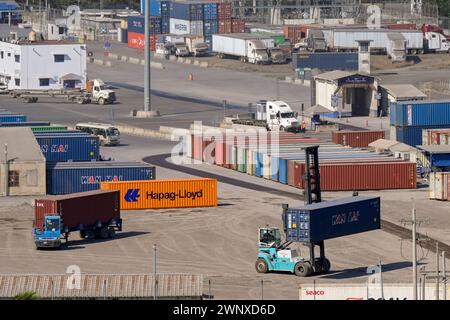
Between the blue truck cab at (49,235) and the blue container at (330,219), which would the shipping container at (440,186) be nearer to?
the blue container at (330,219)

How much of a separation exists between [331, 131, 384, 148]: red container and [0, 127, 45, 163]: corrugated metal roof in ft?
75.0

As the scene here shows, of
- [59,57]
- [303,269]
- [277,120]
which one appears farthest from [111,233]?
[59,57]

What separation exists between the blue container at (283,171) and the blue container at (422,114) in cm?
1549

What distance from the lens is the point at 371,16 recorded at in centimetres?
19112

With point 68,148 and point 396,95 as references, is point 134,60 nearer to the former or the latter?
point 396,95

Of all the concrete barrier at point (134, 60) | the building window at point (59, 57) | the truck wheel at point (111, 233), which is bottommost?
the truck wheel at point (111, 233)

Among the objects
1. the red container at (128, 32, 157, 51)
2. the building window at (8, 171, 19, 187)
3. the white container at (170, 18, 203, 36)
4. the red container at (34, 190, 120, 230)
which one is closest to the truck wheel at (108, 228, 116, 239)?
the red container at (34, 190, 120, 230)

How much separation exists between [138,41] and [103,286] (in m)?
145

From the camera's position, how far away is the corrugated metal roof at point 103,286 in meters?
41.6

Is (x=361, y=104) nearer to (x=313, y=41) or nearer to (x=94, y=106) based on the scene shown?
(x=94, y=106)

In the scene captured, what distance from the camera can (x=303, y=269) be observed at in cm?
5059

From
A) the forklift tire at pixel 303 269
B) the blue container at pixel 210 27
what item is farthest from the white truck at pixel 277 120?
the blue container at pixel 210 27

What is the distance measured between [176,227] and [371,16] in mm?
132178

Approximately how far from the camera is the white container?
180625 millimetres
